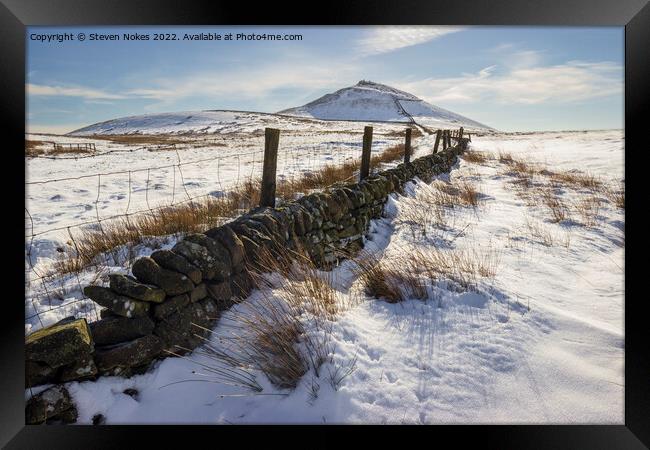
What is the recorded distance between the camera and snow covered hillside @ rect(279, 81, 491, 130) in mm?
111425

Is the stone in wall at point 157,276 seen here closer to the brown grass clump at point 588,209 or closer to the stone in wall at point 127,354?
the stone in wall at point 127,354

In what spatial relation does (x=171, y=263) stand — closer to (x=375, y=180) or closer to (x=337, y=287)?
(x=337, y=287)

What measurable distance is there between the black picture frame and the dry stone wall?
0.28 metres

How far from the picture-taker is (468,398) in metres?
2.06

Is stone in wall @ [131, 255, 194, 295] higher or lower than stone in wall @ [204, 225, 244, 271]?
lower

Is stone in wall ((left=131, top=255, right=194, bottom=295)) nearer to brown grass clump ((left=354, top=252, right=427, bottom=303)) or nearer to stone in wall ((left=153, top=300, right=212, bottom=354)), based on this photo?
stone in wall ((left=153, top=300, right=212, bottom=354))

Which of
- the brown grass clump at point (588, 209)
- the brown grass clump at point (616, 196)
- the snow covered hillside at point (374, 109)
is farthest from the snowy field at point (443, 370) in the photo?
the snow covered hillside at point (374, 109)

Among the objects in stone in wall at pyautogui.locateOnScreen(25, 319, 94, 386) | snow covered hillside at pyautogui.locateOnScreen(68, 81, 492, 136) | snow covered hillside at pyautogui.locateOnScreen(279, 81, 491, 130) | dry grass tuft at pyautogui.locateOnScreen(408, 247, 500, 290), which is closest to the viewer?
stone in wall at pyautogui.locateOnScreen(25, 319, 94, 386)

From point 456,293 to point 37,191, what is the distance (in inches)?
309

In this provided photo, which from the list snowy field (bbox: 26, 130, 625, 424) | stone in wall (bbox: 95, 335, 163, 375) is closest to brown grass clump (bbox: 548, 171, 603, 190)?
snowy field (bbox: 26, 130, 625, 424)

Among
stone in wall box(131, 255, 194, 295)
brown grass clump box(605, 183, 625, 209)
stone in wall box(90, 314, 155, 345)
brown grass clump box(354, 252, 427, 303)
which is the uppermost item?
brown grass clump box(605, 183, 625, 209)
